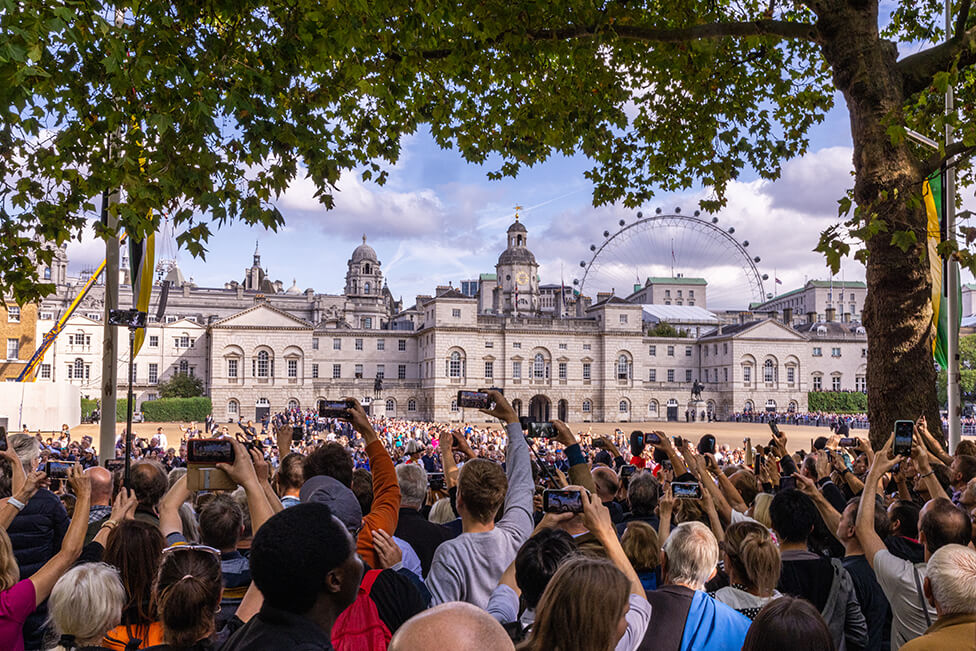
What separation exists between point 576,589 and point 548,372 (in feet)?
223

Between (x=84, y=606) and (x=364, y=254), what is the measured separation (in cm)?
9689

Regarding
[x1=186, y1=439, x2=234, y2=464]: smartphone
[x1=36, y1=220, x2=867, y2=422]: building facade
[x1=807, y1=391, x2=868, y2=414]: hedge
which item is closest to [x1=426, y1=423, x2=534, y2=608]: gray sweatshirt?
[x1=186, y1=439, x2=234, y2=464]: smartphone

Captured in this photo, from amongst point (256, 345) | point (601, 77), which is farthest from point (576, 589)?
point (256, 345)

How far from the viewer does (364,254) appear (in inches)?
3863

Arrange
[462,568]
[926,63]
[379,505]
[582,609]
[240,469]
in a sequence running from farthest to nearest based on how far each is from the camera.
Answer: [926,63], [379,505], [462,568], [240,469], [582,609]

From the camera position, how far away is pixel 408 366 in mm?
70375

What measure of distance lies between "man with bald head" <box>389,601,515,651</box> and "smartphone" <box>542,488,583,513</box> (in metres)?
1.42

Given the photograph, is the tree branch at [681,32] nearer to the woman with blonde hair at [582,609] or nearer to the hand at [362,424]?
the hand at [362,424]

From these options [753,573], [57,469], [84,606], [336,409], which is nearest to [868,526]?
[753,573]

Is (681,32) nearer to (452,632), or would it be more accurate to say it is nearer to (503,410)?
(503,410)

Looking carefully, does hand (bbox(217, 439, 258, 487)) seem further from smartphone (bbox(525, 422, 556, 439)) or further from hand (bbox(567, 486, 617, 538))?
smartphone (bbox(525, 422, 556, 439))

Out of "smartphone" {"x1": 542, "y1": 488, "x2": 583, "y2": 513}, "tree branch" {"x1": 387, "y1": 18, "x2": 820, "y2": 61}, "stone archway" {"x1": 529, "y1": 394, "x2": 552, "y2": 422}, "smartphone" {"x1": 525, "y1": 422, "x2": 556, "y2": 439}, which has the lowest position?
"stone archway" {"x1": 529, "y1": 394, "x2": 552, "y2": 422}

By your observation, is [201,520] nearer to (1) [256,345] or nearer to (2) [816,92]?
(2) [816,92]

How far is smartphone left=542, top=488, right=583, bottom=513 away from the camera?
10.5 feet
